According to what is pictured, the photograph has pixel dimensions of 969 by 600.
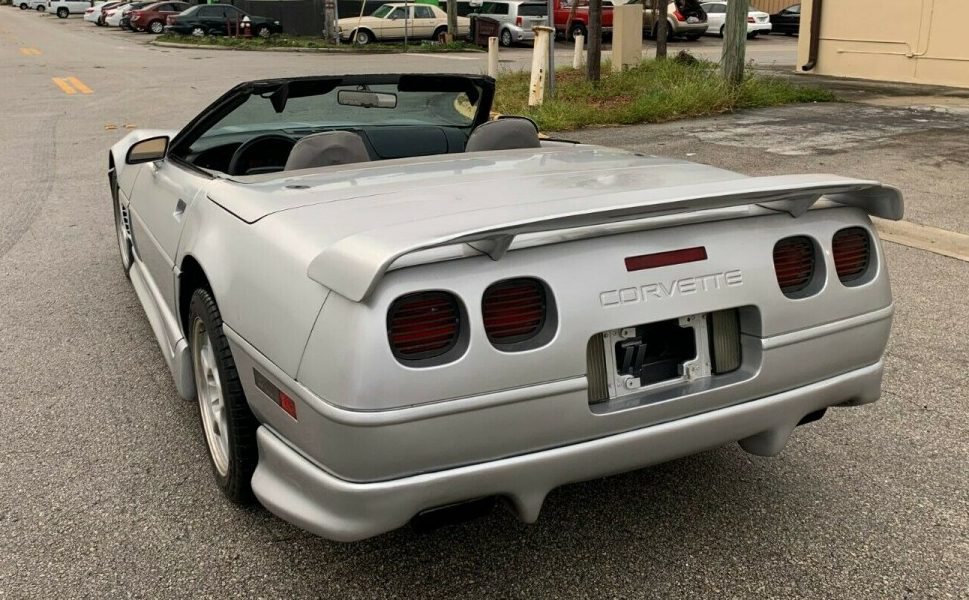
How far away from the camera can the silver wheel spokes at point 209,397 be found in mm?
3152

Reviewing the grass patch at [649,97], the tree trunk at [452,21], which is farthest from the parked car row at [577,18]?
the grass patch at [649,97]

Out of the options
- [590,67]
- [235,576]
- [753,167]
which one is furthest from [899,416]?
[590,67]

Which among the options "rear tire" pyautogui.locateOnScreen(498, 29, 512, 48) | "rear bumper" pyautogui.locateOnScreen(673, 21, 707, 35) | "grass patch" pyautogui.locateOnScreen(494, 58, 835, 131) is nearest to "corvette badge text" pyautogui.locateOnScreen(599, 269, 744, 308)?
"grass patch" pyautogui.locateOnScreen(494, 58, 835, 131)

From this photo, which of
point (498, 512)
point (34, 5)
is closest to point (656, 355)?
point (498, 512)

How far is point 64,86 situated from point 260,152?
17987 millimetres

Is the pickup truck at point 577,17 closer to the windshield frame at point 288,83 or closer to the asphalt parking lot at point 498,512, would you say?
the asphalt parking lot at point 498,512

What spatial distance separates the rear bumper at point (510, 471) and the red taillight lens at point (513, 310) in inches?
12.1

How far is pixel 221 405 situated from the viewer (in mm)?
3084

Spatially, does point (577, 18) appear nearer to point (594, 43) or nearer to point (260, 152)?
point (594, 43)

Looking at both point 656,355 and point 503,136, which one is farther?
point 503,136

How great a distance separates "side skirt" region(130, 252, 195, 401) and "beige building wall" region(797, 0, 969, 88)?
1546 centimetres

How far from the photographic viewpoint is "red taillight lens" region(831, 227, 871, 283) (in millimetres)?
2898

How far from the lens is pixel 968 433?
3.68 metres

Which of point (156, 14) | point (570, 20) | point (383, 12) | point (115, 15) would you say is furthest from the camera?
point (115, 15)
